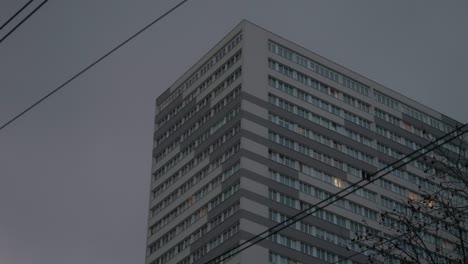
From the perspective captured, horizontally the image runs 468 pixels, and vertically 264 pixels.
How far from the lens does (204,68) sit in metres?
131

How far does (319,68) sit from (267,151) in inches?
767

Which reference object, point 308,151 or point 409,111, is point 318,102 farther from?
point 409,111

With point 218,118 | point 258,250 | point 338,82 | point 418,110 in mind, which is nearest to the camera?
point 258,250

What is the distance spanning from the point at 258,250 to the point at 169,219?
2194cm

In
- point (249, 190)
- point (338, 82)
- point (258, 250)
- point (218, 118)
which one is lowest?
point (258, 250)

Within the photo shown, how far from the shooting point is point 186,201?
12156 cm

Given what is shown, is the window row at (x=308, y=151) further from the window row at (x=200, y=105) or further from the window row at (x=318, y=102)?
the window row at (x=200, y=105)

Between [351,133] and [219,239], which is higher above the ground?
[351,133]

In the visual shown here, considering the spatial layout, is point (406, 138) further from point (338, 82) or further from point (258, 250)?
point (258, 250)

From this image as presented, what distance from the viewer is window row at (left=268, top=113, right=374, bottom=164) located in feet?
393

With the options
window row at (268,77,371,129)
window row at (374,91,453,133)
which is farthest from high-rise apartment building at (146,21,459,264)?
window row at (374,91,453,133)

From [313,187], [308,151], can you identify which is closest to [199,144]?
[308,151]

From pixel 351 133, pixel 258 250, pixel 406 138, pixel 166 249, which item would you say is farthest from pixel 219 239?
pixel 406 138

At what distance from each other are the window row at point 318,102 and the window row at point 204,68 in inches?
296
